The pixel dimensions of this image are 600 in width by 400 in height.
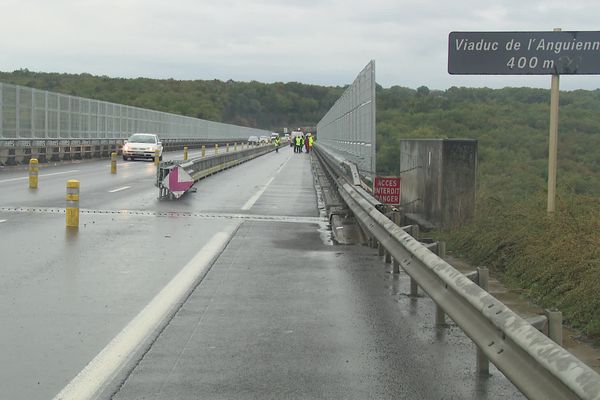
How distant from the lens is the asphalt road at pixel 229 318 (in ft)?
17.7

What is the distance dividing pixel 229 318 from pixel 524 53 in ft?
24.1

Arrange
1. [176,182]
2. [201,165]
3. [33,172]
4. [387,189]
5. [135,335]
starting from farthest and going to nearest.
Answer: [201,165]
[33,172]
[176,182]
[387,189]
[135,335]

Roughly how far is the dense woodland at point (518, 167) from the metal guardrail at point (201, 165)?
8150 mm

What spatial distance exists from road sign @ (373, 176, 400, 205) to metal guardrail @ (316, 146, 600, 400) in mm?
8236

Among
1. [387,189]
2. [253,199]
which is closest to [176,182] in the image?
[253,199]

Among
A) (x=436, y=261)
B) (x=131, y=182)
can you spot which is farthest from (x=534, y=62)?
(x=131, y=182)

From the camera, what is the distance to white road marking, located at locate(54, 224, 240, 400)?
17.2 ft

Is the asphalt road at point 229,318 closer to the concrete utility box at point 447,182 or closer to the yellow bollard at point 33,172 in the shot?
the concrete utility box at point 447,182

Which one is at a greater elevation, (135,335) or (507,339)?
(507,339)

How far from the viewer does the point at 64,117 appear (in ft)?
156

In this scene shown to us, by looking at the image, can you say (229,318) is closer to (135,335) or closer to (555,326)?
(135,335)

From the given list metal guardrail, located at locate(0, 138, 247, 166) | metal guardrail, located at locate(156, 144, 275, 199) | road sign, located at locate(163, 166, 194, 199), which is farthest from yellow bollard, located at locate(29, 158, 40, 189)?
metal guardrail, located at locate(0, 138, 247, 166)

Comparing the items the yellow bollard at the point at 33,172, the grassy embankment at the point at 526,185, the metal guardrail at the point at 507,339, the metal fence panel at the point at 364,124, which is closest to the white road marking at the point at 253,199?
the metal fence panel at the point at 364,124

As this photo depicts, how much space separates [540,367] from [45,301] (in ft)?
17.7
